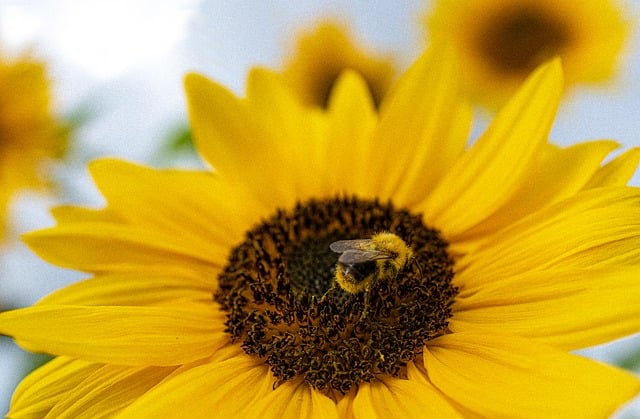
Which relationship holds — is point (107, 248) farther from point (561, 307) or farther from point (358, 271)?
point (561, 307)

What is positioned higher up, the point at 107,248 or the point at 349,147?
the point at 349,147

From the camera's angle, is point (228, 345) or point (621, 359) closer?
point (228, 345)

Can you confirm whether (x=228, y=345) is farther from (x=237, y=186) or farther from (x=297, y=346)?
(x=237, y=186)

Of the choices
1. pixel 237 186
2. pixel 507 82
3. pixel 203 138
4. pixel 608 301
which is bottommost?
pixel 608 301

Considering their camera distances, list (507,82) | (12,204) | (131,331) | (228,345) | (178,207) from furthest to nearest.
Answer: (507,82), (12,204), (178,207), (228,345), (131,331)

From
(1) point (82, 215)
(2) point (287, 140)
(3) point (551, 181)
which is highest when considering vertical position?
(2) point (287, 140)

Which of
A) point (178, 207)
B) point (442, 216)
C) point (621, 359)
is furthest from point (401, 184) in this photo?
point (621, 359)

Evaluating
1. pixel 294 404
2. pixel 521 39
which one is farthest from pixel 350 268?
pixel 521 39

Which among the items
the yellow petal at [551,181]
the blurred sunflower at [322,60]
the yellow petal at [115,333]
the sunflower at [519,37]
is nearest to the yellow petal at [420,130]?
the yellow petal at [551,181]
